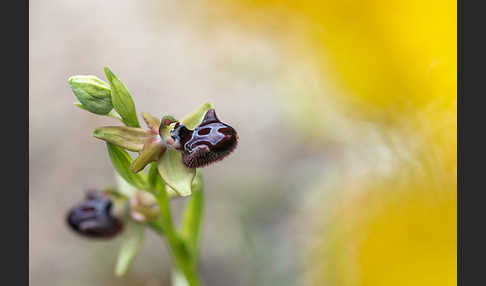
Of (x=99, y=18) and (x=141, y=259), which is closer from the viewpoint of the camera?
(x=141, y=259)

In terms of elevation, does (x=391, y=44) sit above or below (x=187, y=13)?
below

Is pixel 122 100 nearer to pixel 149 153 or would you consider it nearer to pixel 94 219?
pixel 149 153

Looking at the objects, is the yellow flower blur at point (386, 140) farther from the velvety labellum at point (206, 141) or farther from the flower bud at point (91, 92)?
the flower bud at point (91, 92)

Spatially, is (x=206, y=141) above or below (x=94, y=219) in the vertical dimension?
above

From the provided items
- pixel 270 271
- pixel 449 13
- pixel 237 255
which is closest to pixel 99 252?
pixel 237 255

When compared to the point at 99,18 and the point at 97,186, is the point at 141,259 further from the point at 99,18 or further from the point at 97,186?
the point at 99,18

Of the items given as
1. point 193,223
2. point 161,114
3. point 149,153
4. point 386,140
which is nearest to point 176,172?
point 149,153
